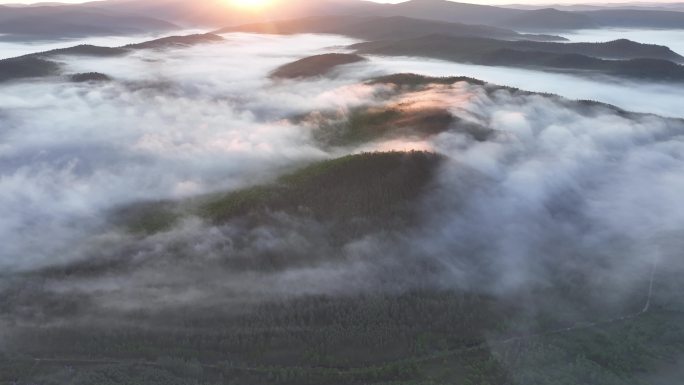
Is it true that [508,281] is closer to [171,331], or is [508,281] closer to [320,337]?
[320,337]

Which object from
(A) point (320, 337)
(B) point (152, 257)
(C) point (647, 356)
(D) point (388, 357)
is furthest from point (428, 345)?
(B) point (152, 257)

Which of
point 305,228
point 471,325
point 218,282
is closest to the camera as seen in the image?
point 471,325

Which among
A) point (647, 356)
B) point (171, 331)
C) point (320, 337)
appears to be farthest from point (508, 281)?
point (171, 331)

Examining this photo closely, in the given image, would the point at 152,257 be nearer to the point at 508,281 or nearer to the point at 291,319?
the point at 291,319

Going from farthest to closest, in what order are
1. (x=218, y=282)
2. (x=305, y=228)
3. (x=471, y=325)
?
(x=305, y=228)
(x=218, y=282)
(x=471, y=325)

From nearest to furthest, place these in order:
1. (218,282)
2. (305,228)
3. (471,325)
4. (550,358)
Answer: (550,358), (471,325), (218,282), (305,228)

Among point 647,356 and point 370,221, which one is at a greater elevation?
point 370,221

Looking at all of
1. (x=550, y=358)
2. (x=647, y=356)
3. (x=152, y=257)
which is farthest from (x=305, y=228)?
(x=647, y=356)

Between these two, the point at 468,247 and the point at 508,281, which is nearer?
the point at 508,281

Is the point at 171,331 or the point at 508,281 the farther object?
the point at 508,281
